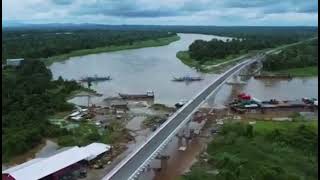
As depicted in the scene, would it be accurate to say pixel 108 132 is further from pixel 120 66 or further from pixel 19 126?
pixel 120 66

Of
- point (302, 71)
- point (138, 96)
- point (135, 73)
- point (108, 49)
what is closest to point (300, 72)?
point (302, 71)

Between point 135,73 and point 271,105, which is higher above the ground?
point 271,105

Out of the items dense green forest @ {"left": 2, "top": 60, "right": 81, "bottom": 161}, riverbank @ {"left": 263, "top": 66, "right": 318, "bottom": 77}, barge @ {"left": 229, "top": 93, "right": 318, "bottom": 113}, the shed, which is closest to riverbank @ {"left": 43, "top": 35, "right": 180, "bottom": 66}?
dense green forest @ {"left": 2, "top": 60, "right": 81, "bottom": 161}

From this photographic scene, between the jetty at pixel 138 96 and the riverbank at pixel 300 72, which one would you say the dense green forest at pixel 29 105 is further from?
the riverbank at pixel 300 72

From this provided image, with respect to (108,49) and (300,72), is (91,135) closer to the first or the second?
(300,72)

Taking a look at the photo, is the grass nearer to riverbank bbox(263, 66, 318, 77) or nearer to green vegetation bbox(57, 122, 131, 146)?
riverbank bbox(263, 66, 318, 77)

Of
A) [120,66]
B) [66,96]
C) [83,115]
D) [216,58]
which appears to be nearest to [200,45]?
[216,58]
